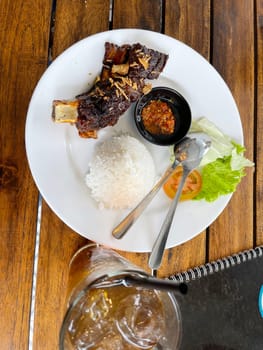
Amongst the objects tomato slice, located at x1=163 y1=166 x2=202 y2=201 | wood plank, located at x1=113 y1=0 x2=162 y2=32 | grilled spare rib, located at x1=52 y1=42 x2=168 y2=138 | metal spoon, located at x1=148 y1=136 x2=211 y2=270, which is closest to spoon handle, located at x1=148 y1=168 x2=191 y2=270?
metal spoon, located at x1=148 y1=136 x2=211 y2=270

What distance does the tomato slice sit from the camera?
1.85 meters

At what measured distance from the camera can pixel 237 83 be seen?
6.59 feet

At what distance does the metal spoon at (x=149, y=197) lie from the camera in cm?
170

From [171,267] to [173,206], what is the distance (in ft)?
0.98

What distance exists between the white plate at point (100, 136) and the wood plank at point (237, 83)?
164mm

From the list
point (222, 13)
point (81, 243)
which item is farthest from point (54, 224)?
point (222, 13)

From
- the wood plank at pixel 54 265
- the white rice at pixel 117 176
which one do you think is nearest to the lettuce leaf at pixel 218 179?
the white rice at pixel 117 176

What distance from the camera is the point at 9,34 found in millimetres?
1794

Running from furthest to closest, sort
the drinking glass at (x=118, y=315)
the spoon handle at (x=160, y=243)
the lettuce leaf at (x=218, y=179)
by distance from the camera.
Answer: the lettuce leaf at (x=218, y=179) < the spoon handle at (x=160, y=243) < the drinking glass at (x=118, y=315)

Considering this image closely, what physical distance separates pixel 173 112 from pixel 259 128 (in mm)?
444

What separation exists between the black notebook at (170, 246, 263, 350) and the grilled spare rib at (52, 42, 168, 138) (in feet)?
2.37

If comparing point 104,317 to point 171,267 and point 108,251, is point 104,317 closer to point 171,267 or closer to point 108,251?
point 108,251

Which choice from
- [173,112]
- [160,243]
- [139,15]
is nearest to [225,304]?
[160,243]

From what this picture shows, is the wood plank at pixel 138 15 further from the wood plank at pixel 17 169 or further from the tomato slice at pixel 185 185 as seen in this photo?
the tomato slice at pixel 185 185
